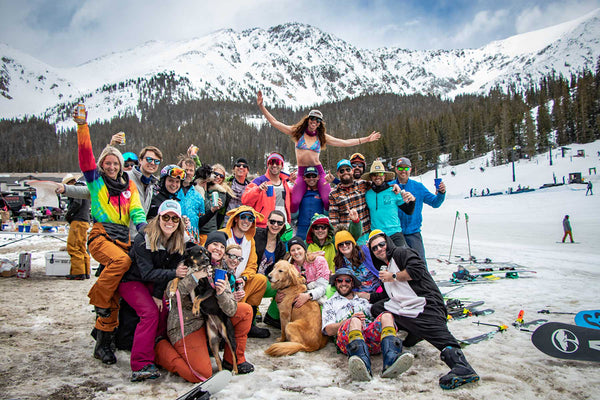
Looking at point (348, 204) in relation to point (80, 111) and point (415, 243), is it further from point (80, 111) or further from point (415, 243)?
point (80, 111)

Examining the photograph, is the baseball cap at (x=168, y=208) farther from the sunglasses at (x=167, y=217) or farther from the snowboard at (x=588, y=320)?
the snowboard at (x=588, y=320)

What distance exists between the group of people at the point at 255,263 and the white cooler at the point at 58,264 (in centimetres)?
417

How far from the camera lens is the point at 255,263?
13.5 ft

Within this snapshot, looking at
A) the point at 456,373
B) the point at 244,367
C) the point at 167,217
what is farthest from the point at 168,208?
the point at 456,373

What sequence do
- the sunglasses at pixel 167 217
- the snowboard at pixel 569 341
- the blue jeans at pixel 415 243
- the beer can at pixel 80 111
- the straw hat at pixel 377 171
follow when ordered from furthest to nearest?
1. the blue jeans at pixel 415 243
2. the straw hat at pixel 377 171
3. the beer can at pixel 80 111
4. the sunglasses at pixel 167 217
5. the snowboard at pixel 569 341

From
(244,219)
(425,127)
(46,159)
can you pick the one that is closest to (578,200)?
(244,219)

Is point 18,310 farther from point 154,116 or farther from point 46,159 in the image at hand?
point 154,116

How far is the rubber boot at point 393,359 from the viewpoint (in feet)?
8.88

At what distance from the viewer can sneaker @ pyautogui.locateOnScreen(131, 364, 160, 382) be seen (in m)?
2.78

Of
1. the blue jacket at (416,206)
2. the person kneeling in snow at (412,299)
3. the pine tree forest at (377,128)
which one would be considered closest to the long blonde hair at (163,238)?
→ the person kneeling in snow at (412,299)

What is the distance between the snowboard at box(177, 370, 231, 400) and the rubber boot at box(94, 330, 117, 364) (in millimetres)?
1211

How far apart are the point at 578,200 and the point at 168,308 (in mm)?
31966

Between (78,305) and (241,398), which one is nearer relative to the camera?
(241,398)

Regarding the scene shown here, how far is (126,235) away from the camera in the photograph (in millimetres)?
3502
